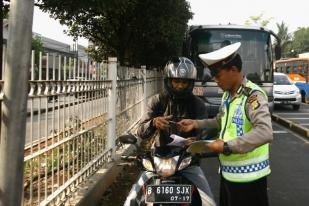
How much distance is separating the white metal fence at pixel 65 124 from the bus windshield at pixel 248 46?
6146mm

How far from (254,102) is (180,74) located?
101cm

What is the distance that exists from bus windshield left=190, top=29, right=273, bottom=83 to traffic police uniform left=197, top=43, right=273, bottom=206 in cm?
1010

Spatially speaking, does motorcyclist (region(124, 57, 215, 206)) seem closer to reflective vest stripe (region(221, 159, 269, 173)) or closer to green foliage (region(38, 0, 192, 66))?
reflective vest stripe (region(221, 159, 269, 173))

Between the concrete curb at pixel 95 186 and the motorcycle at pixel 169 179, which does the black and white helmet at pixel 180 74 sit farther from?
the concrete curb at pixel 95 186

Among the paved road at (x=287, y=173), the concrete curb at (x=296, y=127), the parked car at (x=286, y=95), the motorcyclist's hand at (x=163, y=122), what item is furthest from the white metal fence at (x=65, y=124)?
the parked car at (x=286, y=95)

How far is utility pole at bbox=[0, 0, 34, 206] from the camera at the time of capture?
2.41 m

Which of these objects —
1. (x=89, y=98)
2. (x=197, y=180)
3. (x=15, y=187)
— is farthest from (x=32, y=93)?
(x=89, y=98)

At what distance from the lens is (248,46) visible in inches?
516

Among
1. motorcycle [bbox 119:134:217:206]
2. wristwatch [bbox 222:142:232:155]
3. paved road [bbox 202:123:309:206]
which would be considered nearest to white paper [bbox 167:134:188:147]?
motorcycle [bbox 119:134:217:206]

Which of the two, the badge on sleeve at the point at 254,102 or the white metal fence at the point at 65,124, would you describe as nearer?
the badge on sleeve at the point at 254,102

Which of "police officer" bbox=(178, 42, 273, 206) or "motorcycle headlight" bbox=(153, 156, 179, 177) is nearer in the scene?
"police officer" bbox=(178, 42, 273, 206)

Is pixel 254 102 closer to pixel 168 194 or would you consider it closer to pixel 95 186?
pixel 168 194

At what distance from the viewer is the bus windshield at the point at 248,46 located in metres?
13.0

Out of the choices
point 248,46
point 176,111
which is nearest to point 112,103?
point 176,111
